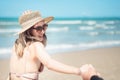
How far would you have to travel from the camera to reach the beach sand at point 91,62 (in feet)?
14.3

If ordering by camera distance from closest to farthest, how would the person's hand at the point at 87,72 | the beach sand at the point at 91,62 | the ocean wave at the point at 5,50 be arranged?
the person's hand at the point at 87,72 < the beach sand at the point at 91,62 < the ocean wave at the point at 5,50

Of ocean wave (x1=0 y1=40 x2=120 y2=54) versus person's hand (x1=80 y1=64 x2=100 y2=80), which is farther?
ocean wave (x1=0 y1=40 x2=120 y2=54)

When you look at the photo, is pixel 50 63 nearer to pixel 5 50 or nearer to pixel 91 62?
pixel 91 62

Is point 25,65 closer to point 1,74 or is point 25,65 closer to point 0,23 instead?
point 1,74

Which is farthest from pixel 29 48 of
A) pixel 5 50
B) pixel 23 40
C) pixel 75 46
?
pixel 75 46

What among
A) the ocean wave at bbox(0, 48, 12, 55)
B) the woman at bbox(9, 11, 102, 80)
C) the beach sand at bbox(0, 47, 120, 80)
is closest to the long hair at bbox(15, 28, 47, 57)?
the woman at bbox(9, 11, 102, 80)

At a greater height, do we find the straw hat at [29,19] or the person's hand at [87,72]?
the straw hat at [29,19]

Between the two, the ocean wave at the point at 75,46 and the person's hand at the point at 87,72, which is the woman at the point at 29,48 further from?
the ocean wave at the point at 75,46

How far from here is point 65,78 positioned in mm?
4203

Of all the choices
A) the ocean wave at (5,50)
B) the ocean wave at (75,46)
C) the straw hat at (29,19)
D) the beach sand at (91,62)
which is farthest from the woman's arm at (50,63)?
the ocean wave at (75,46)

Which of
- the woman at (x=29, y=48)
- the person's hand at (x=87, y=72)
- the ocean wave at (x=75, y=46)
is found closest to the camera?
the person's hand at (x=87, y=72)

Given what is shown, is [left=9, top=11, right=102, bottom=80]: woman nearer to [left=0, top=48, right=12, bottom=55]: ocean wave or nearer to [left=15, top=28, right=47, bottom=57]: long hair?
[left=15, top=28, right=47, bottom=57]: long hair

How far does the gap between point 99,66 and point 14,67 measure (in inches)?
131

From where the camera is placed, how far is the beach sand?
4.34 m
